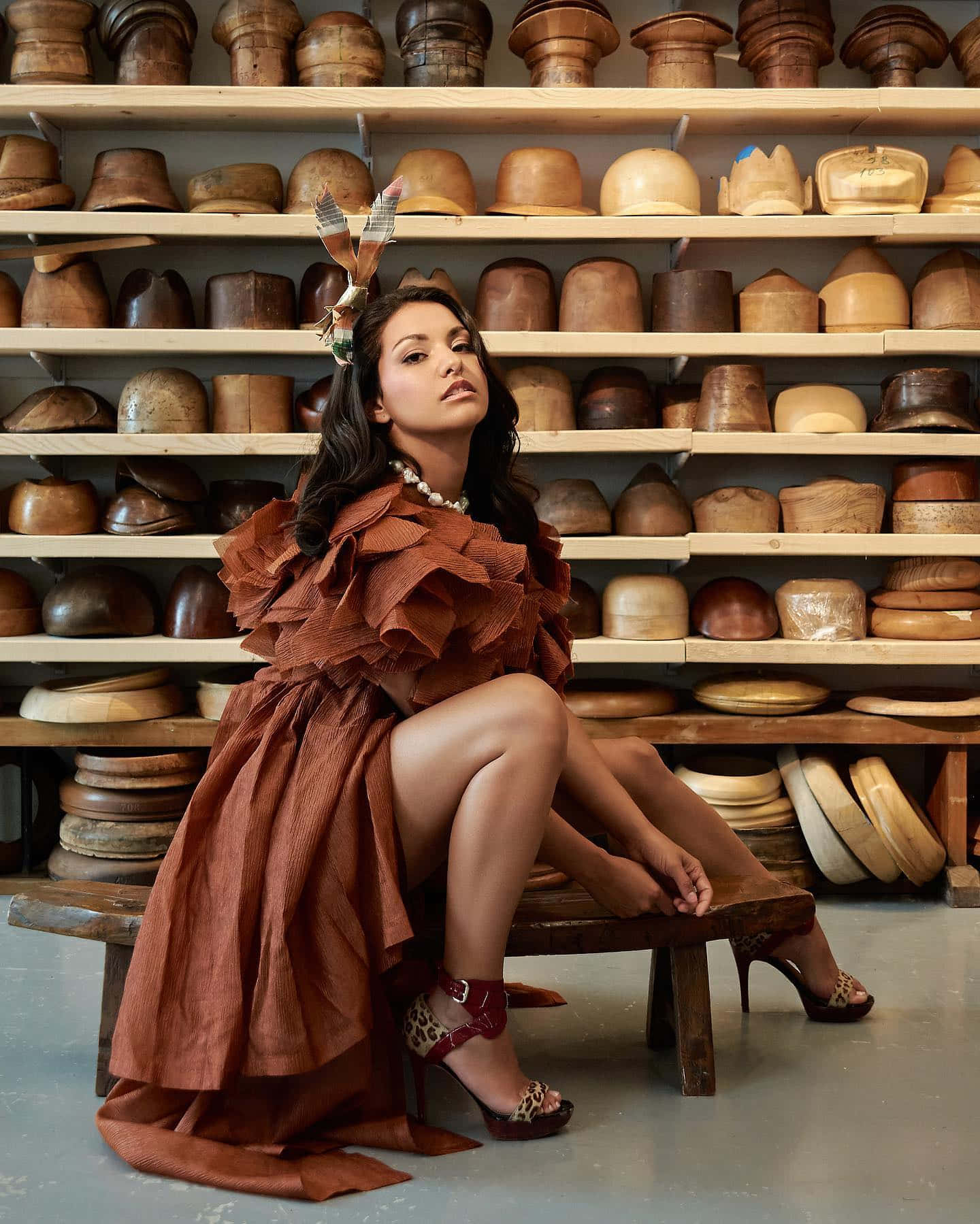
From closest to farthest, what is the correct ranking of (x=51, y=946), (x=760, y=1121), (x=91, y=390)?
(x=760, y=1121) → (x=51, y=946) → (x=91, y=390)

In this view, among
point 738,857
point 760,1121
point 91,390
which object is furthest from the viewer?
point 91,390

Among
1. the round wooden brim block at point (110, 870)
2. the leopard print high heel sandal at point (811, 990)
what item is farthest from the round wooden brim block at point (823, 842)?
the round wooden brim block at point (110, 870)

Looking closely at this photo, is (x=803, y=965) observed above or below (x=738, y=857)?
below

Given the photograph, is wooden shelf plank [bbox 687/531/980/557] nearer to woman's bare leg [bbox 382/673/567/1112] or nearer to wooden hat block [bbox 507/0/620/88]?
wooden hat block [bbox 507/0/620/88]

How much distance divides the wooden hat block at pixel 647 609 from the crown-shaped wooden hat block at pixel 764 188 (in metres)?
1.04

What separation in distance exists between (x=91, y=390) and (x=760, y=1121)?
8.95 ft

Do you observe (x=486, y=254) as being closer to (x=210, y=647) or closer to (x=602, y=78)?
(x=602, y=78)

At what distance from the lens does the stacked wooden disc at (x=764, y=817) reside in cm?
321

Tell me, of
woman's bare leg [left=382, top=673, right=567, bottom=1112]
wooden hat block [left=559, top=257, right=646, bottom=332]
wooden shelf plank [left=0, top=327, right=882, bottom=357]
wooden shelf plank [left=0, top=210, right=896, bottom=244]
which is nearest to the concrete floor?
woman's bare leg [left=382, top=673, right=567, bottom=1112]

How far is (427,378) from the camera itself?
205 centimetres

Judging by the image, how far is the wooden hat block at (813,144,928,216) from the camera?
331 centimetres

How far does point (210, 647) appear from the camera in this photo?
3.28 m

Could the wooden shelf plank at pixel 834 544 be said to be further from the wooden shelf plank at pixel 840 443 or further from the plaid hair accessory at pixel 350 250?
the plaid hair accessory at pixel 350 250

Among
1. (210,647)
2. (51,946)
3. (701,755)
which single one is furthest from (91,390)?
(701,755)
